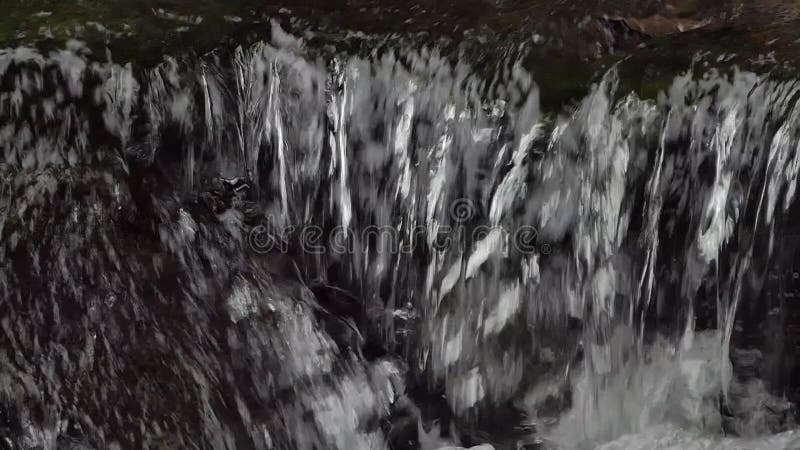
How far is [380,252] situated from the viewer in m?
4.12

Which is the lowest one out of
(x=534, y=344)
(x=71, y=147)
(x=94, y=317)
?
(x=534, y=344)

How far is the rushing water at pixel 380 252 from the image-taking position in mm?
3557

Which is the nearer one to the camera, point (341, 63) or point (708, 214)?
point (708, 214)

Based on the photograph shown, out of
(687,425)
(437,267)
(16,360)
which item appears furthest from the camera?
(437,267)

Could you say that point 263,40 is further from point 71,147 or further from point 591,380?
point 591,380

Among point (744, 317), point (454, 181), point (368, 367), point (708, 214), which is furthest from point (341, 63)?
point (744, 317)

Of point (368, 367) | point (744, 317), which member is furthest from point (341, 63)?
point (744, 317)

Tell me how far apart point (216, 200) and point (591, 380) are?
1.92m

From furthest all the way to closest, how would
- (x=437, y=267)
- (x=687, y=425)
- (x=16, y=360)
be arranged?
(x=437, y=267) → (x=687, y=425) → (x=16, y=360)

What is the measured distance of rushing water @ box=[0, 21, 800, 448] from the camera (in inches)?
140

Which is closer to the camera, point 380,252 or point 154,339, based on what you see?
point 154,339

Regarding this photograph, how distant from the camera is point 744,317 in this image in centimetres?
364

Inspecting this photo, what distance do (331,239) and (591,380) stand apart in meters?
1.37

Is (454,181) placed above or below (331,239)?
above
